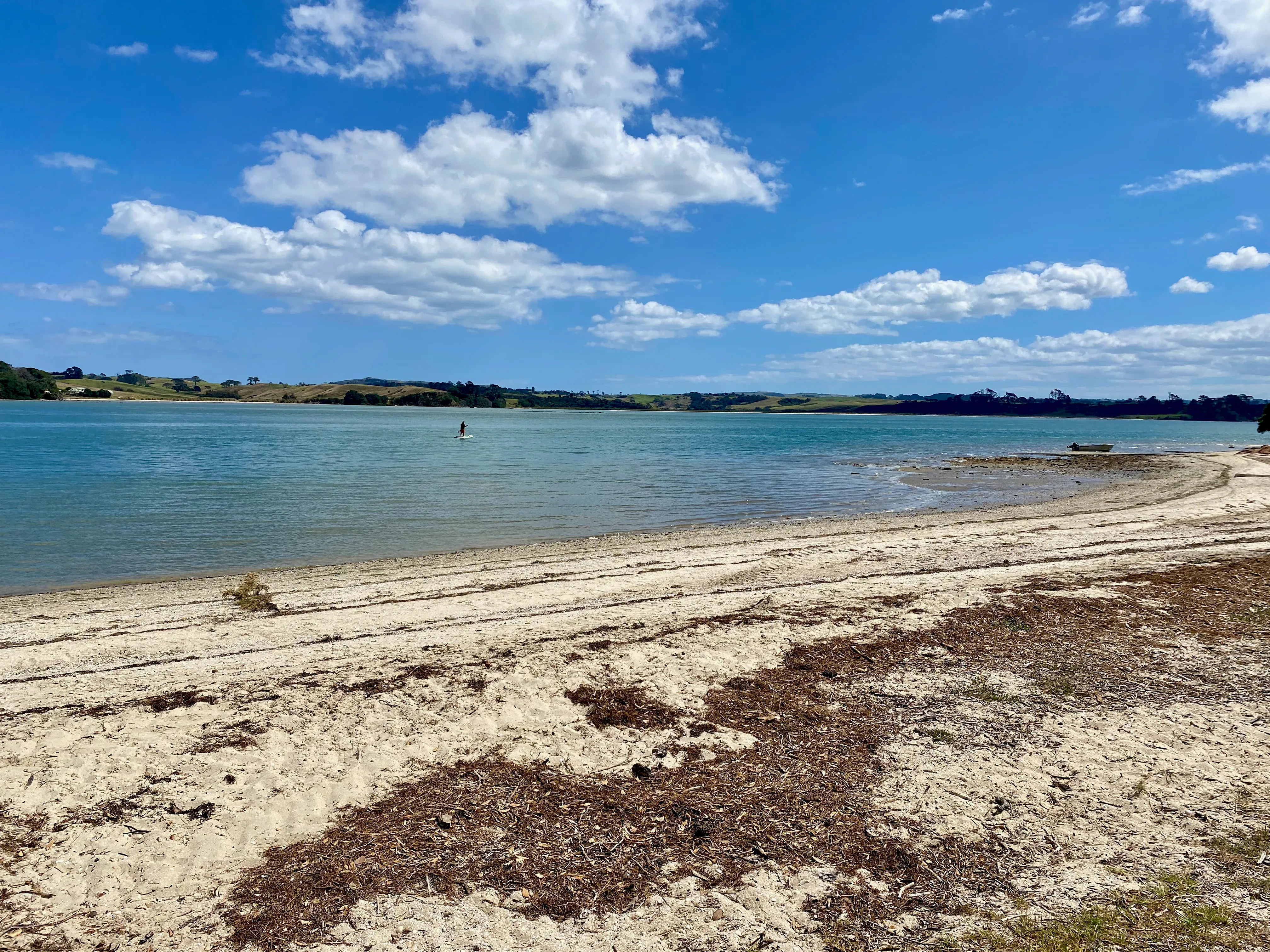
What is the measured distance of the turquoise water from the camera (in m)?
20.6

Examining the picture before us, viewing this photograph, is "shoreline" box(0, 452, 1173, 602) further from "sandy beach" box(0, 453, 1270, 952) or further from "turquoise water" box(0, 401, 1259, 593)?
"sandy beach" box(0, 453, 1270, 952)

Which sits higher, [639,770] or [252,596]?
[639,770]

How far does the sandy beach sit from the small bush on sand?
Result: 0.47 m

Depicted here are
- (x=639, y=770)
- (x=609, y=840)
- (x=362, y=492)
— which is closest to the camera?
(x=609, y=840)

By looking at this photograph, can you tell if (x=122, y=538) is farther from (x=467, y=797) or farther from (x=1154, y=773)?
(x=1154, y=773)

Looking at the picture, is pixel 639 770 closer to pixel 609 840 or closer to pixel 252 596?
pixel 609 840

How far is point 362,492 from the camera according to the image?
33094 millimetres

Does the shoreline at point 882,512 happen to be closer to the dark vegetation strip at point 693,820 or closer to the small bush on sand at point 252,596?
the small bush on sand at point 252,596

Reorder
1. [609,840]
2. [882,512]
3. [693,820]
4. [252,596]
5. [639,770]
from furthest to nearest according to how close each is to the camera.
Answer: [882,512] → [252,596] → [639,770] → [693,820] → [609,840]

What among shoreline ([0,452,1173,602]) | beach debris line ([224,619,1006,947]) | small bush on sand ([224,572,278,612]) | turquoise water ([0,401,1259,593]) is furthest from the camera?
turquoise water ([0,401,1259,593])

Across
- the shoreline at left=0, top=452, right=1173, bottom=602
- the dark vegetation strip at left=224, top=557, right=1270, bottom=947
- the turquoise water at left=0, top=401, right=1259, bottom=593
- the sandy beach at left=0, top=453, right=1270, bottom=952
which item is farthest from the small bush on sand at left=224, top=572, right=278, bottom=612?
the dark vegetation strip at left=224, top=557, right=1270, bottom=947

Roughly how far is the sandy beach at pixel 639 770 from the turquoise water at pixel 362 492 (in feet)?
27.3

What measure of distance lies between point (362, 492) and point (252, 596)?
64.5 feet

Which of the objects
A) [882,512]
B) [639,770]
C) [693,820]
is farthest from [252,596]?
[882,512]
